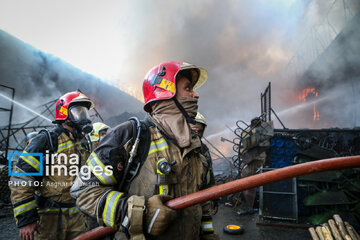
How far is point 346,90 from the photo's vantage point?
13117 millimetres

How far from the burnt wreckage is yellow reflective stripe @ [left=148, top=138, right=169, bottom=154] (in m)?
5.45

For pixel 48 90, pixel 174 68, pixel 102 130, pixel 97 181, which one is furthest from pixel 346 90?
pixel 48 90

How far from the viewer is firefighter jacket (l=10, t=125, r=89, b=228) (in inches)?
99.3

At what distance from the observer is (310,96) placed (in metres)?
18.2

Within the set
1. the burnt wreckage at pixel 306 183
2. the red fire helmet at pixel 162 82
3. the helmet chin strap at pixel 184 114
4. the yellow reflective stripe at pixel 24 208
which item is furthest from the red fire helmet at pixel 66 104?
the burnt wreckage at pixel 306 183

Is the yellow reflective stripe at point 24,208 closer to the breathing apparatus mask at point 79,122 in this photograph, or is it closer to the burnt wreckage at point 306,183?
the breathing apparatus mask at point 79,122

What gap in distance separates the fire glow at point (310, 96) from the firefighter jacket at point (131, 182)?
59.3ft

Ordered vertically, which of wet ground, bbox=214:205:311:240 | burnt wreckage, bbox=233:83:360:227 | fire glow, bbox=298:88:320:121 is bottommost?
wet ground, bbox=214:205:311:240

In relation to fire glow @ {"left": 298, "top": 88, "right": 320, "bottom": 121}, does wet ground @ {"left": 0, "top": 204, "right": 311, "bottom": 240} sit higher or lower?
lower

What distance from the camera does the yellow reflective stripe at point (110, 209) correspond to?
1331 mm

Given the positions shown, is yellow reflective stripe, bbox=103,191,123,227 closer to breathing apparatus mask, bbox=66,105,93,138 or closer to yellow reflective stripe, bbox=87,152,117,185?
yellow reflective stripe, bbox=87,152,117,185

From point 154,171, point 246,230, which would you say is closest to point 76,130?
point 154,171

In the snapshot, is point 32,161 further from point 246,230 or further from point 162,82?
point 246,230

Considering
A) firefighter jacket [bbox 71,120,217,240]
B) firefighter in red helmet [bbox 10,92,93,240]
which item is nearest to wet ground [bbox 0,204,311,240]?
firefighter in red helmet [bbox 10,92,93,240]
